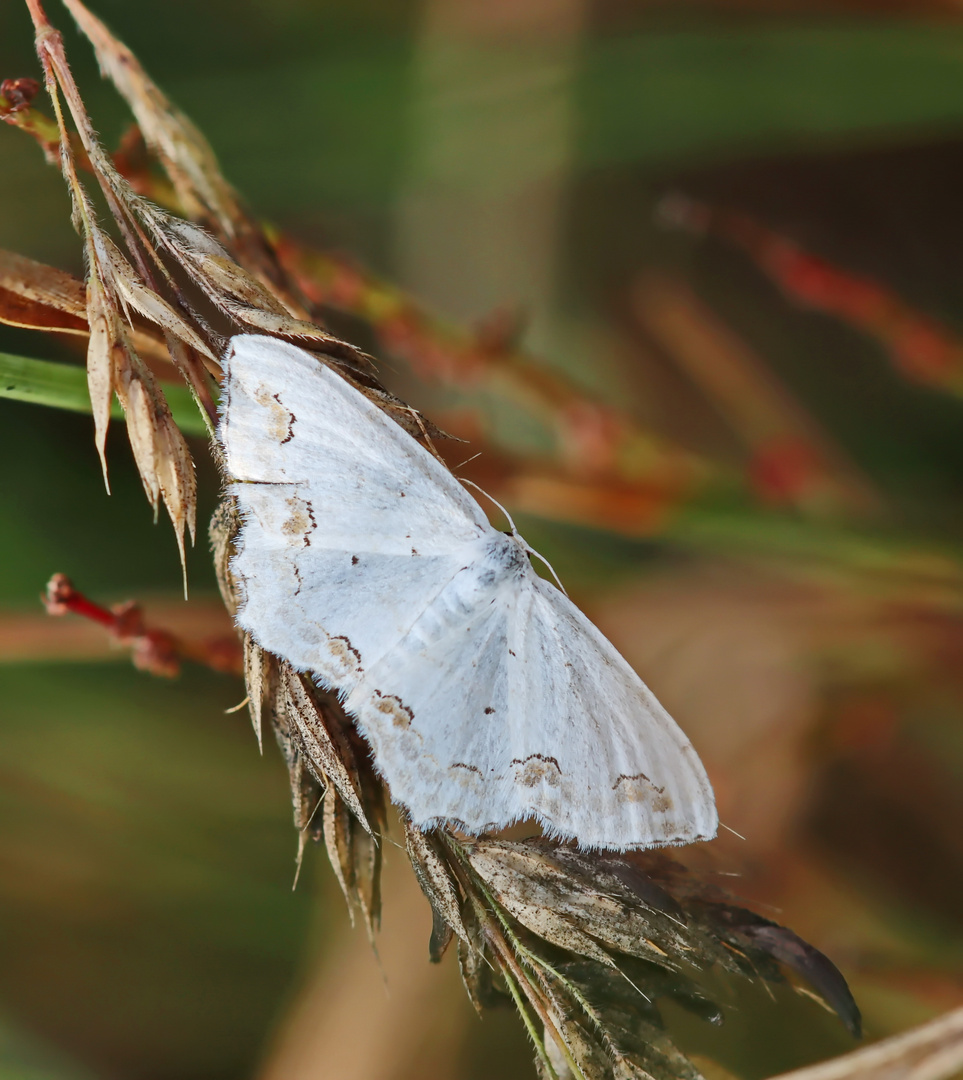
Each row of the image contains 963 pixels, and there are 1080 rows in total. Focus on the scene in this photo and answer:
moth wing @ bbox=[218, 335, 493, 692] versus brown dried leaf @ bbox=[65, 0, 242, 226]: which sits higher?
brown dried leaf @ bbox=[65, 0, 242, 226]

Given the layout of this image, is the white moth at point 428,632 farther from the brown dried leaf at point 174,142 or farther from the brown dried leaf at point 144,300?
the brown dried leaf at point 174,142

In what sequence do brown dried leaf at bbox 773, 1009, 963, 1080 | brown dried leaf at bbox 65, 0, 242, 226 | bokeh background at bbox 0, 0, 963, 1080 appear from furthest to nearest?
bokeh background at bbox 0, 0, 963, 1080, brown dried leaf at bbox 65, 0, 242, 226, brown dried leaf at bbox 773, 1009, 963, 1080

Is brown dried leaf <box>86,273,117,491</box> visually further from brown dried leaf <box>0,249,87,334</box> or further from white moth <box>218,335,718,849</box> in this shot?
white moth <box>218,335,718,849</box>

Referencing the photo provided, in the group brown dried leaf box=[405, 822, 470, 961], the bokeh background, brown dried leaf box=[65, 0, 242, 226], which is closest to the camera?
brown dried leaf box=[405, 822, 470, 961]

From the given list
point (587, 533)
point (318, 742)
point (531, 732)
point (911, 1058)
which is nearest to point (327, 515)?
point (318, 742)

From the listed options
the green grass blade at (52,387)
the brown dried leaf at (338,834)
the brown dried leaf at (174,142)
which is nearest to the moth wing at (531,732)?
the brown dried leaf at (338,834)

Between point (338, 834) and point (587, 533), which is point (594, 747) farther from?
point (587, 533)

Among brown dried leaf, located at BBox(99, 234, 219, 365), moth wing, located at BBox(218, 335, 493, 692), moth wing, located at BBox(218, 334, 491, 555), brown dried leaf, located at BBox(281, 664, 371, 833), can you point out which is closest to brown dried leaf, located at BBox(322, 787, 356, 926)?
brown dried leaf, located at BBox(281, 664, 371, 833)

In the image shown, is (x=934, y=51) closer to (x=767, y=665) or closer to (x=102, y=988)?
(x=767, y=665)
